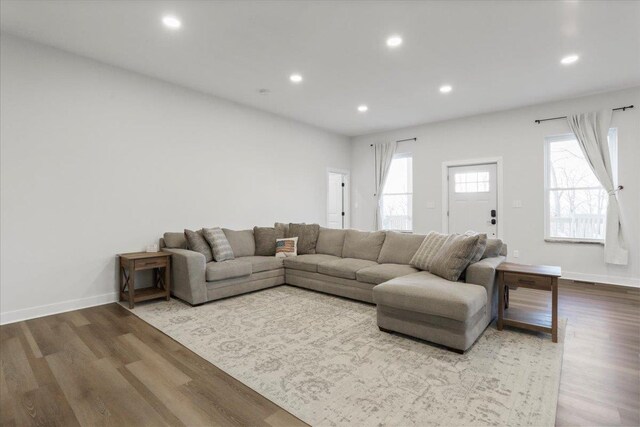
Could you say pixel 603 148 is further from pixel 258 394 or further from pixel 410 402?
pixel 258 394

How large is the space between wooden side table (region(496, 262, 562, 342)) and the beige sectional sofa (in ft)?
0.31

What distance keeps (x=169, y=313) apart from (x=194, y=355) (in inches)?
46.0

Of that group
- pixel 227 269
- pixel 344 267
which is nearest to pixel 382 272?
pixel 344 267

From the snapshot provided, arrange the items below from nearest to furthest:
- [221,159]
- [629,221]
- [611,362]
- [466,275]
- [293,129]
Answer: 1. [611,362]
2. [466,275]
3. [629,221]
4. [221,159]
5. [293,129]

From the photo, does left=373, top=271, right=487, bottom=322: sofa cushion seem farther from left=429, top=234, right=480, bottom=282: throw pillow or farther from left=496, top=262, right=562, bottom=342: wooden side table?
left=496, top=262, right=562, bottom=342: wooden side table

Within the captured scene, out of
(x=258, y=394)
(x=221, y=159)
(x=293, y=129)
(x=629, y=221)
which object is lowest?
(x=258, y=394)

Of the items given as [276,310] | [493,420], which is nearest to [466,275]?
[493,420]

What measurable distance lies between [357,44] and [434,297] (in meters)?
2.67

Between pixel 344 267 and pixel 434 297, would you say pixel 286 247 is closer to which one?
pixel 344 267

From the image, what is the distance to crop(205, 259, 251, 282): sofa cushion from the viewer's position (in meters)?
3.67

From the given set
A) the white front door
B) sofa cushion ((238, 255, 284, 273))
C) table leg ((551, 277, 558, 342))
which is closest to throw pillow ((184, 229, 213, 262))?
sofa cushion ((238, 255, 284, 273))

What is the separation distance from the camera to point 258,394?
1.90 metres

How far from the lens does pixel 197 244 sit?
4047 millimetres

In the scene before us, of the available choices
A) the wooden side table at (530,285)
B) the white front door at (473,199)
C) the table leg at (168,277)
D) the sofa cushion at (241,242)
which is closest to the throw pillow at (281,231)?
the sofa cushion at (241,242)
